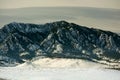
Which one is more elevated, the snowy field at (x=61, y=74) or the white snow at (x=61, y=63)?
the white snow at (x=61, y=63)

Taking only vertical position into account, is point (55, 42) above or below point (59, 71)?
above

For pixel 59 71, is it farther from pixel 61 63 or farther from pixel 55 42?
pixel 55 42

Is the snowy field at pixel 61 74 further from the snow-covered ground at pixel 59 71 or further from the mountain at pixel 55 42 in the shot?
the mountain at pixel 55 42

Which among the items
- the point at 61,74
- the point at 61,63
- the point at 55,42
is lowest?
the point at 61,74

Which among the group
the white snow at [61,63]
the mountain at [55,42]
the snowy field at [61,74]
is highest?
the mountain at [55,42]

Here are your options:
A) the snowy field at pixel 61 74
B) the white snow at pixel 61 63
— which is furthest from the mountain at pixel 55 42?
the snowy field at pixel 61 74

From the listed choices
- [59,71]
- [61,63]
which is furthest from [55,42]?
[59,71]

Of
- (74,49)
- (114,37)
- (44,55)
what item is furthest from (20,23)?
(114,37)

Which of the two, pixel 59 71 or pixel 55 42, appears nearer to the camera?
pixel 59 71
